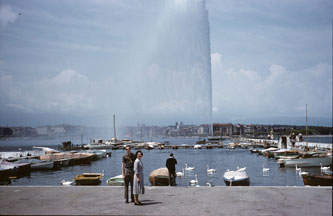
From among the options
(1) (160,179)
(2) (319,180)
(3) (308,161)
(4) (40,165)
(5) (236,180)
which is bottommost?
(4) (40,165)

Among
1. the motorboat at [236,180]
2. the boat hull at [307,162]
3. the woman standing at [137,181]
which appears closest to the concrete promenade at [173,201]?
the woman standing at [137,181]

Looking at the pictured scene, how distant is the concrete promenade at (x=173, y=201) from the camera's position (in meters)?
11.7

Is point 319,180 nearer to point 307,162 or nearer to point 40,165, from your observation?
point 307,162

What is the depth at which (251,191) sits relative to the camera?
15.1 meters

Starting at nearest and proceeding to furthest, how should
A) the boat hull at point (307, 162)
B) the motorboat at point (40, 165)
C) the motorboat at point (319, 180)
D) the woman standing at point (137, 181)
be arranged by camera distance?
the woman standing at point (137, 181)
the motorboat at point (319, 180)
the motorboat at point (40, 165)
the boat hull at point (307, 162)

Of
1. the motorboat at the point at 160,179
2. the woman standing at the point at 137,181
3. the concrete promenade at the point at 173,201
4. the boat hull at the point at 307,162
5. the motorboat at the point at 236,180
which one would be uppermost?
the woman standing at the point at 137,181

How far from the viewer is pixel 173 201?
13469 mm

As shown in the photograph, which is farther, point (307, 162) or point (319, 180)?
point (307, 162)

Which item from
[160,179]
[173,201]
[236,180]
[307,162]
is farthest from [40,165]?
[173,201]

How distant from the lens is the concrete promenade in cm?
1172

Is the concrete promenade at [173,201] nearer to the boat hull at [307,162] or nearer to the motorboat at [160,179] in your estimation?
the motorboat at [160,179]

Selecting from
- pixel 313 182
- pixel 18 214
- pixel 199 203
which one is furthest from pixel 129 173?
pixel 313 182

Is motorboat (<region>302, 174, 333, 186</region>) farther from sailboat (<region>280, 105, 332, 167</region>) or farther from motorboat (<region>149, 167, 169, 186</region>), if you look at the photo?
sailboat (<region>280, 105, 332, 167</region>)

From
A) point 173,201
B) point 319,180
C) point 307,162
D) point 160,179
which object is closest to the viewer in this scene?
point 173,201
